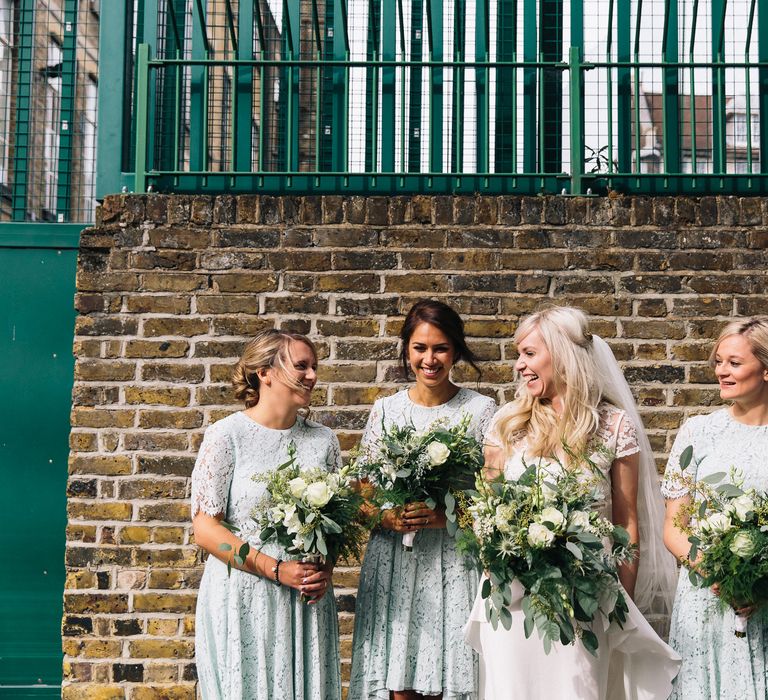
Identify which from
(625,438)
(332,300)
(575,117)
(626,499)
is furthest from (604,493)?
(575,117)

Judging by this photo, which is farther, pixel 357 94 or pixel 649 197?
pixel 357 94

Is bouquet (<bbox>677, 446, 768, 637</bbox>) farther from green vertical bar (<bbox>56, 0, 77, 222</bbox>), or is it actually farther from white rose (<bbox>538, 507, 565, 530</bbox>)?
green vertical bar (<bbox>56, 0, 77, 222</bbox>)

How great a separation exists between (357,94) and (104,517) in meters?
2.65

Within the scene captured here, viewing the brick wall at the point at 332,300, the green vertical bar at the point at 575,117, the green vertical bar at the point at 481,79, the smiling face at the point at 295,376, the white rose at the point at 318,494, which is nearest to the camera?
the white rose at the point at 318,494

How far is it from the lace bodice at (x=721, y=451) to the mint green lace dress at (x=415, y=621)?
0.82 m

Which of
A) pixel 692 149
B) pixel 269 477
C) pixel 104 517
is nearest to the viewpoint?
pixel 269 477

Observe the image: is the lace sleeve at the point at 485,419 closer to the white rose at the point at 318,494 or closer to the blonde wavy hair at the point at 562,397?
the blonde wavy hair at the point at 562,397

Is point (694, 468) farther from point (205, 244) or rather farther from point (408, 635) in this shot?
point (205, 244)

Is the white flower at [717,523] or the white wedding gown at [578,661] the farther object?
the white wedding gown at [578,661]

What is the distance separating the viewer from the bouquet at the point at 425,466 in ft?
11.5

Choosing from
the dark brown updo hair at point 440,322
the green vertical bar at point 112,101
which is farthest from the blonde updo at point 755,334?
the green vertical bar at point 112,101

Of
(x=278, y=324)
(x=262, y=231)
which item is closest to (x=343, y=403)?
(x=278, y=324)

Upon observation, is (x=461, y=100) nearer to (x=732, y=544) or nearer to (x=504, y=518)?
(x=504, y=518)

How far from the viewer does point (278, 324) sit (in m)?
4.77
